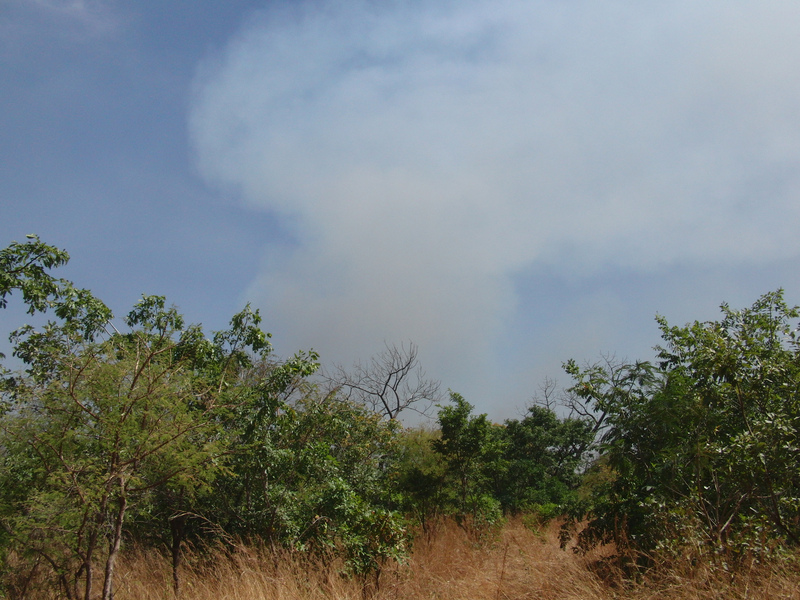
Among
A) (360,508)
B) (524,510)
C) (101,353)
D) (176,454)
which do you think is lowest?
(524,510)

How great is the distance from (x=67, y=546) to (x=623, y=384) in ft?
25.7

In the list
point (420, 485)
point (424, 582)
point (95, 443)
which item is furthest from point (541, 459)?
point (95, 443)

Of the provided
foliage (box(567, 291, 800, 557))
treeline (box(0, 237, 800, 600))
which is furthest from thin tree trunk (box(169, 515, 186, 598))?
foliage (box(567, 291, 800, 557))

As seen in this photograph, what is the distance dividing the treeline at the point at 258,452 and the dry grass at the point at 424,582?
280mm

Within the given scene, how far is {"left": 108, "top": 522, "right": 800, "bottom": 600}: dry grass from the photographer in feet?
16.5

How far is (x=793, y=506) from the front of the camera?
5230 millimetres

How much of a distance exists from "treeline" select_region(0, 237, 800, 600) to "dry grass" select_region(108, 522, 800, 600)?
28 cm

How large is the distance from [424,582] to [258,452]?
318 centimetres

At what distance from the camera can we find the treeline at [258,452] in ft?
17.4

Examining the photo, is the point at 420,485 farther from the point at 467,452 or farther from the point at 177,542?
the point at 177,542

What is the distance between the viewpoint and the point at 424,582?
823 centimetres

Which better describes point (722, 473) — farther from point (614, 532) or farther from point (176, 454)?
point (176, 454)

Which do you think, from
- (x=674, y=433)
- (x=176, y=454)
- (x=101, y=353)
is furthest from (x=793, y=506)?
(x=101, y=353)

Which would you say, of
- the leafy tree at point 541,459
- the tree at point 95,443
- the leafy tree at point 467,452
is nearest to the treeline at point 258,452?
the tree at point 95,443
